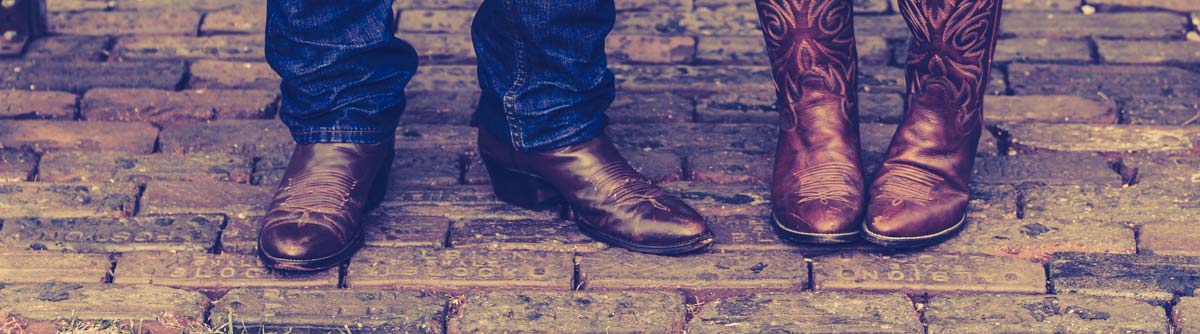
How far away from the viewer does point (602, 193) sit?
8.16 feet

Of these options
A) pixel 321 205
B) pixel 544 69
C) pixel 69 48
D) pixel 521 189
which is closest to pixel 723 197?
pixel 521 189

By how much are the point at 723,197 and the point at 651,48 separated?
842 millimetres

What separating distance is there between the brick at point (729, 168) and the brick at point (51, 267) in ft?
3.73

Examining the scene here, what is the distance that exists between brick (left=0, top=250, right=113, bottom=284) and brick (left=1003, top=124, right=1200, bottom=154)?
182cm

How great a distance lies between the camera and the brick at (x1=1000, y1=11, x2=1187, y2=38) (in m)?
3.44

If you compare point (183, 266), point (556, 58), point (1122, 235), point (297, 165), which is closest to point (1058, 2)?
point (1122, 235)

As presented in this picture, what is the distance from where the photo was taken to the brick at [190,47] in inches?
134

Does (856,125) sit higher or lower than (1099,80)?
higher

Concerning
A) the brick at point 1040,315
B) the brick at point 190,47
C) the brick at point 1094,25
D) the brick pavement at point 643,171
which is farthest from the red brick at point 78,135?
the brick at point 1094,25

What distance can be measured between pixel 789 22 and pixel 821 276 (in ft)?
1.50

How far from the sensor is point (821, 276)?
7.79 feet

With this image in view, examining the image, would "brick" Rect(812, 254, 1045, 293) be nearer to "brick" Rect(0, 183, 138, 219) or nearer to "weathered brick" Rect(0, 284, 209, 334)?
"weathered brick" Rect(0, 284, 209, 334)

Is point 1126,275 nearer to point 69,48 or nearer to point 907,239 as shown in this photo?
point 907,239

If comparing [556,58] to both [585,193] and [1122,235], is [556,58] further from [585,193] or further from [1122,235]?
[1122,235]
